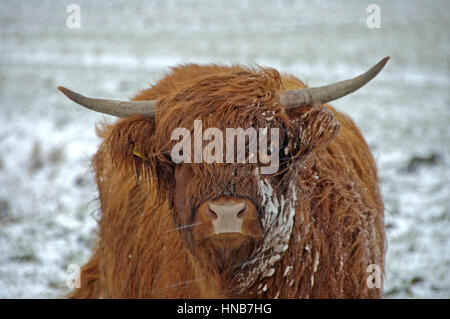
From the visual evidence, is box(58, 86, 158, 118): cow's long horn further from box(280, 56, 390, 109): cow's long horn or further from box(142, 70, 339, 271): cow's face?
box(280, 56, 390, 109): cow's long horn

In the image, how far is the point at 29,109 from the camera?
1097 cm

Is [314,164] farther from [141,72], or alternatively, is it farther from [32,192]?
[141,72]

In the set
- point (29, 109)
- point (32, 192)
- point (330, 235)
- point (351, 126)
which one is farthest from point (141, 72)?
point (330, 235)

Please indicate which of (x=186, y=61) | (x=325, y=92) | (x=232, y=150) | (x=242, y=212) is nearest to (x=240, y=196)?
(x=242, y=212)

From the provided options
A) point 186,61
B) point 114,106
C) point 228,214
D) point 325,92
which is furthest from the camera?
point 186,61

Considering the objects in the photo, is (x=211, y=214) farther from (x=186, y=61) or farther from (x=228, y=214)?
(x=186, y=61)

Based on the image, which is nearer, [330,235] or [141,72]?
[330,235]

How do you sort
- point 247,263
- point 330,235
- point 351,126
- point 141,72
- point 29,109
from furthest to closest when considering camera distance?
point 141,72 → point 29,109 → point 351,126 → point 330,235 → point 247,263

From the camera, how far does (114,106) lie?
2.38m

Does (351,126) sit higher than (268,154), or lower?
higher

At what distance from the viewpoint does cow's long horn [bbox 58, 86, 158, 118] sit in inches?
87.9

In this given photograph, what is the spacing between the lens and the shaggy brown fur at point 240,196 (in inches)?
89.7

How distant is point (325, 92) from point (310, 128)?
0.64 feet
